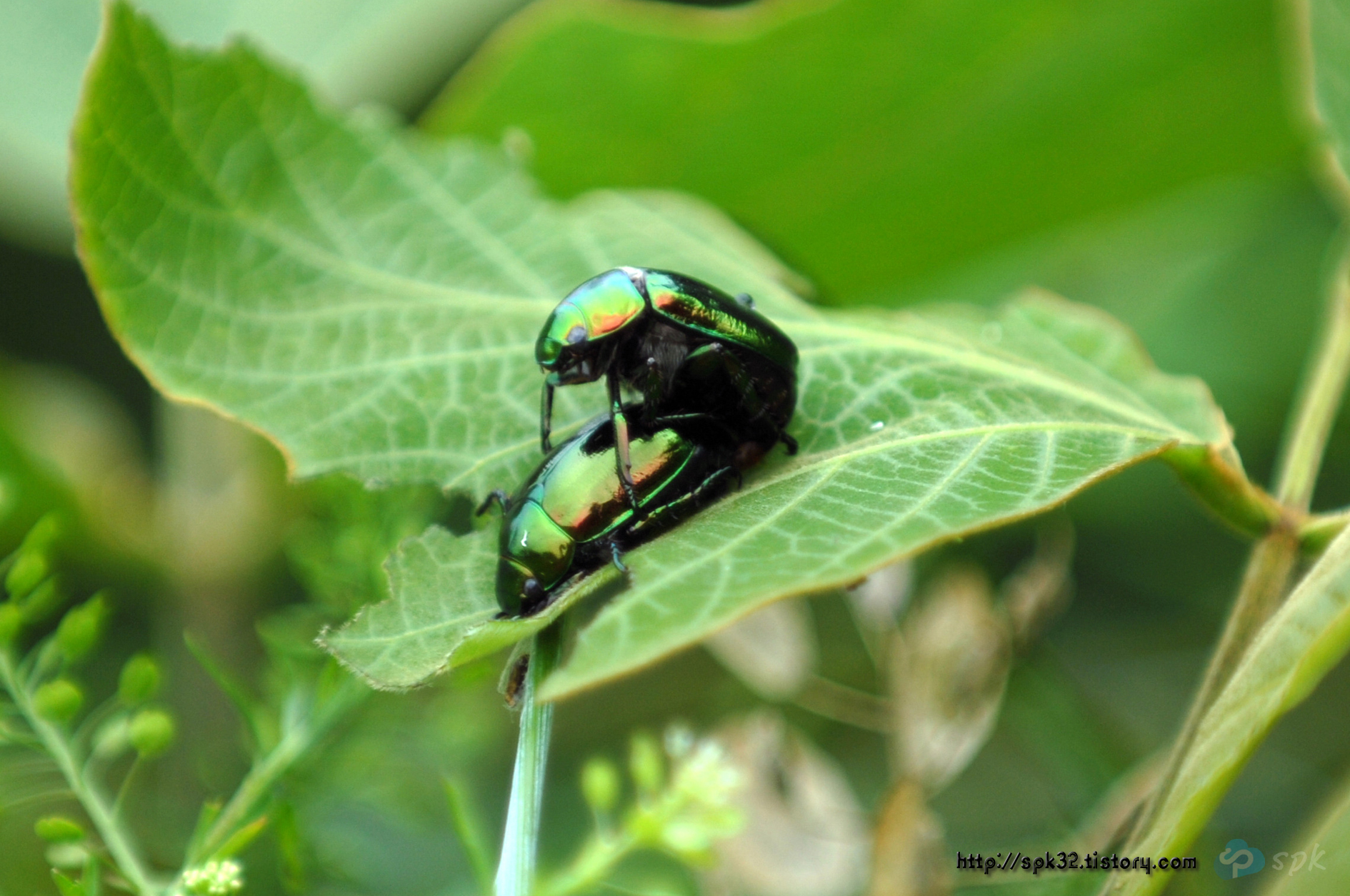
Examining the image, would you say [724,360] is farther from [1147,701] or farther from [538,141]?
[1147,701]

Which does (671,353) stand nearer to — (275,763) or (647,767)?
(647,767)

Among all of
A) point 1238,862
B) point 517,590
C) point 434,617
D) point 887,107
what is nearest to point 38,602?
point 434,617

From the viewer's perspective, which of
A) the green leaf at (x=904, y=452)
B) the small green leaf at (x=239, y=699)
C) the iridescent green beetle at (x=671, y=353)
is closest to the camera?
the green leaf at (x=904, y=452)

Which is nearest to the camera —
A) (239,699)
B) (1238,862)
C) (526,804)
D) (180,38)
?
(526,804)

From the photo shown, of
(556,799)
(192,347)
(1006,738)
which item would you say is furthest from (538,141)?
(1006,738)

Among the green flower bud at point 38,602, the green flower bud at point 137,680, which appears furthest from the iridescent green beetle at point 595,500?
the green flower bud at point 38,602

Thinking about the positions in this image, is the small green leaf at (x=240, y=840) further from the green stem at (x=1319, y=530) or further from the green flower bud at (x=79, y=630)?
the green stem at (x=1319, y=530)
